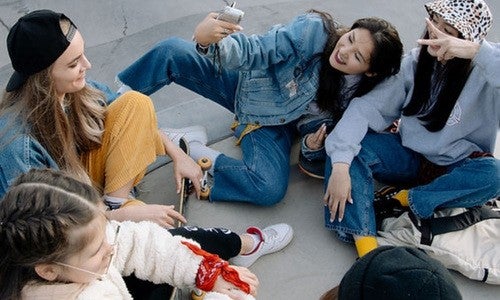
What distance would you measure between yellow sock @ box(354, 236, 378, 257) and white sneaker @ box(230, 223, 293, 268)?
0.26 meters

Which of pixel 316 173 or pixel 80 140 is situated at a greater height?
pixel 80 140

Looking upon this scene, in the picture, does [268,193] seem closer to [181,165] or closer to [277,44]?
[181,165]

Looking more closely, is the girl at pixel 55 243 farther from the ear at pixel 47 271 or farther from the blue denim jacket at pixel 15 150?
the blue denim jacket at pixel 15 150

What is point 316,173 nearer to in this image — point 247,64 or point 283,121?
point 283,121

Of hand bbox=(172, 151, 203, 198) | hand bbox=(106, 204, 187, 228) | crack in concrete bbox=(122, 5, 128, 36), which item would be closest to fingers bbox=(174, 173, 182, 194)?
hand bbox=(172, 151, 203, 198)

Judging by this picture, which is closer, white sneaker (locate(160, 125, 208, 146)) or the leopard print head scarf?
→ the leopard print head scarf

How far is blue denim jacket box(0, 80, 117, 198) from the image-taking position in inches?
73.0

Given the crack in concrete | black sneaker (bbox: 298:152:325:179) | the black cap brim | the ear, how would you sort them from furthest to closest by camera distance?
the crack in concrete < black sneaker (bbox: 298:152:325:179) < the black cap brim < the ear

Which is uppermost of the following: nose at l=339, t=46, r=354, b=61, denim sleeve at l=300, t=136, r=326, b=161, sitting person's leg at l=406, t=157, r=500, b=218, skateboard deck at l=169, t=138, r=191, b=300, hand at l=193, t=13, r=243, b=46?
hand at l=193, t=13, r=243, b=46

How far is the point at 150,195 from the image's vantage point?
8.10 feet

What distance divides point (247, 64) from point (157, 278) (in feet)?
2.93

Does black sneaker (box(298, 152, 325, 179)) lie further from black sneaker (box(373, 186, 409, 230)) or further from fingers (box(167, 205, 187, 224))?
fingers (box(167, 205, 187, 224))

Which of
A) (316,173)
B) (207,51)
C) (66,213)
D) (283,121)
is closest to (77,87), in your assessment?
(207,51)

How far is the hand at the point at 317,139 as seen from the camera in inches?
94.9
